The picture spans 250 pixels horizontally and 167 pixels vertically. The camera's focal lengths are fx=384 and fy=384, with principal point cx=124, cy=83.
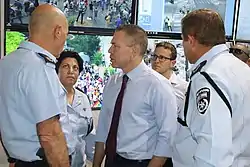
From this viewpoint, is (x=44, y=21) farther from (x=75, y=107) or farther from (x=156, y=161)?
(x=156, y=161)

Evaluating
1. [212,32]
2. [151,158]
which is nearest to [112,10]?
[151,158]

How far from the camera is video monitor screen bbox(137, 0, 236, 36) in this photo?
3.74m

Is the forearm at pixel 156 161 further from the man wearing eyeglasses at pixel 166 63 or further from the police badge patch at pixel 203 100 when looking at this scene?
the man wearing eyeglasses at pixel 166 63

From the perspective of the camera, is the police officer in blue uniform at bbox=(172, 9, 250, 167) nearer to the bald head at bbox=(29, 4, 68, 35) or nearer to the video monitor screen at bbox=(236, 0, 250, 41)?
the bald head at bbox=(29, 4, 68, 35)

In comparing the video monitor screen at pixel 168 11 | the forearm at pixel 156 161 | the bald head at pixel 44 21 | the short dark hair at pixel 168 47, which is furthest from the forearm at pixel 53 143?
the video monitor screen at pixel 168 11

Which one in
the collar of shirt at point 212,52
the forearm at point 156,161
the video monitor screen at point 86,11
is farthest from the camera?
the video monitor screen at point 86,11

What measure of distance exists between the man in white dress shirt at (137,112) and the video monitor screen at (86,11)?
994 mm

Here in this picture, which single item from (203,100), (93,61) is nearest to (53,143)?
(203,100)

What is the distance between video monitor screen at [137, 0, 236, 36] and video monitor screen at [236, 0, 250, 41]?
0.13m

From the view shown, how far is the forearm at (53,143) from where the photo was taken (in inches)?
78.9

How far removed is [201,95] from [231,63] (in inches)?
10.1

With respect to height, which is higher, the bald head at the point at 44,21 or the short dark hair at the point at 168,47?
the bald head at the point at 44,21

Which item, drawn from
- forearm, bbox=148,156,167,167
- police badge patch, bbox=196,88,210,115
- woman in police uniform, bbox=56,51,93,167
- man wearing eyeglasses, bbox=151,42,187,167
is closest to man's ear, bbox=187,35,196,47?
police badge patch, bbox=196,88,210,115

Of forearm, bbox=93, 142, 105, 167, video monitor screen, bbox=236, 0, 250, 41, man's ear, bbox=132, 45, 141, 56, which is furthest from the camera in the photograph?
video monitor screen, bbox=236, 0, 250, 41
